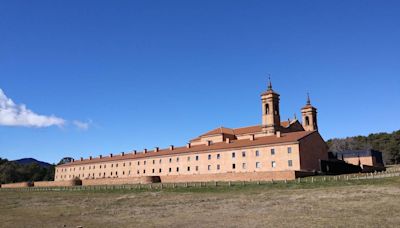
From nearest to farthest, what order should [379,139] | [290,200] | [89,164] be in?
[290,200] < [89,164] < [379,139]

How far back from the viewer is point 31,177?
12206cm

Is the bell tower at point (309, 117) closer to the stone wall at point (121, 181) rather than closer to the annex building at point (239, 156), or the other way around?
the annex building at point (239, 156)

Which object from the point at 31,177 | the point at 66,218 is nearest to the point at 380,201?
the point at 66,218

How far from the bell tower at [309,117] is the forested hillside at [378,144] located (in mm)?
21713

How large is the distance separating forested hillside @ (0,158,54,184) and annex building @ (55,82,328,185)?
27.2 m

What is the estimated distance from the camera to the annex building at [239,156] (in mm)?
60969

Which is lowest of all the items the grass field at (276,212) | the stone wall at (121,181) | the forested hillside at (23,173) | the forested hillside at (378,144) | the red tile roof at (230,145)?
the grass field at (276,212)

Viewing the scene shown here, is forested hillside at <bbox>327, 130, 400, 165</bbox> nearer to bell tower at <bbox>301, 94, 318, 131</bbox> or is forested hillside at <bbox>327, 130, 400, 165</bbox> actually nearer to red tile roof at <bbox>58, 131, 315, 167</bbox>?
bell tower at <bbox>301, 94, 318, 131</bbox>

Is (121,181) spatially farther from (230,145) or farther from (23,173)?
(23,173)

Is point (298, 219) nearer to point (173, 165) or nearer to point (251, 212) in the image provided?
point (251, 212)

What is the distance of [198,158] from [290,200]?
42.5 metres

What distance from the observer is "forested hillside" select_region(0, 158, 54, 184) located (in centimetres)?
11712

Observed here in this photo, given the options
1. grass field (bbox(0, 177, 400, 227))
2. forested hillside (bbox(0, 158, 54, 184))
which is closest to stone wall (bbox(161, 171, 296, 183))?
grass field (bbox(0, 177, 400, 227))

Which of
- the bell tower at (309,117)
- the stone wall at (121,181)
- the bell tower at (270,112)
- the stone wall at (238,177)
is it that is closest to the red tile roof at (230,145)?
the bell tower at (270,112)
